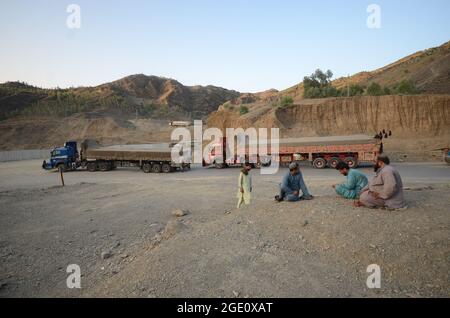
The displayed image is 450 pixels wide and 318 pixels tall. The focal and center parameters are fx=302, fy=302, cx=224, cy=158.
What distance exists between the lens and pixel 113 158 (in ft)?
76.5

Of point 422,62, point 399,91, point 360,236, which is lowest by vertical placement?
point 360,236

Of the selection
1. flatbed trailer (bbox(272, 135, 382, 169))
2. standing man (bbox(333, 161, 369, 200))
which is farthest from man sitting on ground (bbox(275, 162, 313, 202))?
flatbed trailer (bbox(272, 135, 382, 169))

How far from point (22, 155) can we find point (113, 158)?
22662mm

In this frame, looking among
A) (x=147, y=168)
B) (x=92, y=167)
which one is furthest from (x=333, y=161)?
(x=92, y=167)

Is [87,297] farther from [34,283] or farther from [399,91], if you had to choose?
[399,91]

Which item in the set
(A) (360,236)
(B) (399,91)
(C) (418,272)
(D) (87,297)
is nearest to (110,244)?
(D) (87,297)

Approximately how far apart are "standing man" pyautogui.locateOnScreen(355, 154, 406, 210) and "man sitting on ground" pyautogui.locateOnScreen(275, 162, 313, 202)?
4.91ft

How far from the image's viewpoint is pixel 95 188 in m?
15.7

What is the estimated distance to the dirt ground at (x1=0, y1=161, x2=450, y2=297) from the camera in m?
4.71

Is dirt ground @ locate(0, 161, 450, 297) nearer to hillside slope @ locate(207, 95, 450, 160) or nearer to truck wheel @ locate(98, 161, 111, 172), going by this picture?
truck wheel @ locate(98, 161, 111, 172)

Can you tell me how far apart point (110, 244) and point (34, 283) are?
206cm

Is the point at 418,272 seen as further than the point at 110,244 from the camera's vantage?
No

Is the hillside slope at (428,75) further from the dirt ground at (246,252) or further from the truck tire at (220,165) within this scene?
the dirt ground at (246,252)

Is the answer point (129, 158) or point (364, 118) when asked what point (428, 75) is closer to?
point (364, 118)
